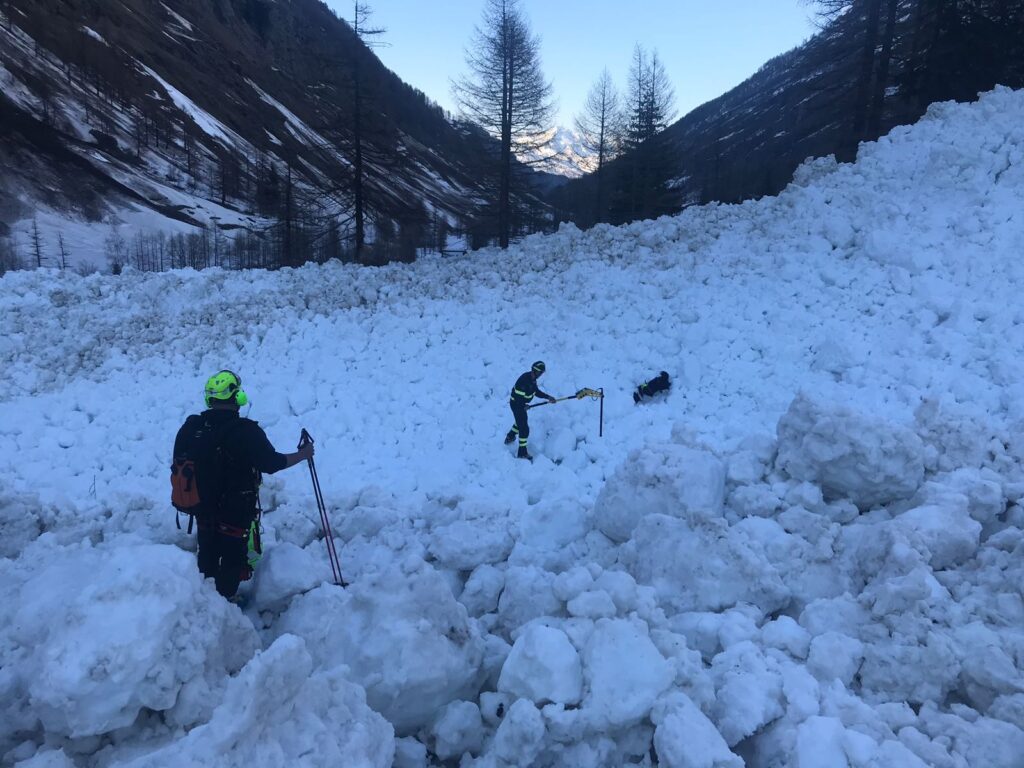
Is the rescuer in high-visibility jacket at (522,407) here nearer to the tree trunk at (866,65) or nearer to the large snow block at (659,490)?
the large snow block at (659,490)

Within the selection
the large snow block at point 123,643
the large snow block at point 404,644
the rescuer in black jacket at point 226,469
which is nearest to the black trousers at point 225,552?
the rescuer in black jacket at point 226,469

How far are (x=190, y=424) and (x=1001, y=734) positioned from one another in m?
5.67

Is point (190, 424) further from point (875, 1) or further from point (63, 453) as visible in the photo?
point (875, 1)

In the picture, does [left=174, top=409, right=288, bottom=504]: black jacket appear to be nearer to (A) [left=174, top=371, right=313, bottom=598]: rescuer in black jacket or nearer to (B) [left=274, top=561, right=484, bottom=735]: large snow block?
(A) [left=174, top=371, right=313, bottom=598]: rescuer in black jacket

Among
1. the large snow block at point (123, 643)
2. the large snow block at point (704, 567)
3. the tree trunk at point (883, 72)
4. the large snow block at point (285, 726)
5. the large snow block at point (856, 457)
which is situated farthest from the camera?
the tree trunk at point (883, 72)

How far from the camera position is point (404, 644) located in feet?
11.4

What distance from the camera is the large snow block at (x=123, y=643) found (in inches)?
108

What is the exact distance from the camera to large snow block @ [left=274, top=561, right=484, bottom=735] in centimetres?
339

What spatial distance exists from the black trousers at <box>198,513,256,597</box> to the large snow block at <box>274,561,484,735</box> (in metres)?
0.81

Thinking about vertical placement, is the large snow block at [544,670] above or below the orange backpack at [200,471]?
below

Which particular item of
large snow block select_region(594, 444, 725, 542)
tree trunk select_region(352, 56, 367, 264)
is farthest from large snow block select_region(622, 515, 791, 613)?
tree trunk select_region(352, 56, 367, 264)

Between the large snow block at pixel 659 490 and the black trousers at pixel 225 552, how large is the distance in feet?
11.4

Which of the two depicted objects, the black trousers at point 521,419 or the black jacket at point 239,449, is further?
the black trousers at point 521,419

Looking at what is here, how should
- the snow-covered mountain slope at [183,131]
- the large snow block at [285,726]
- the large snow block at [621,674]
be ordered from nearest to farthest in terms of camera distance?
1. the large snow block at [285,726]
2. the large snow block at [621,674]
3. the snow-covered mountain slope at [183,131]
